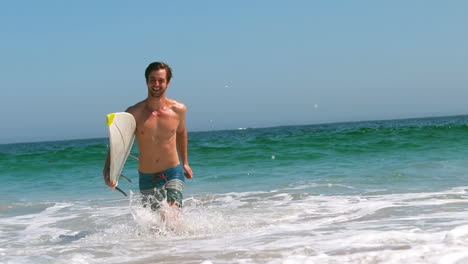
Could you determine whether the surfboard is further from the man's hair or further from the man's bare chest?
the man's hair

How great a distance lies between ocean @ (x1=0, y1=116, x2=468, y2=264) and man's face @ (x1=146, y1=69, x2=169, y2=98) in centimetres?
111

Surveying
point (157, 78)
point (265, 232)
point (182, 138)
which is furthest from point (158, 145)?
point (265, 232)

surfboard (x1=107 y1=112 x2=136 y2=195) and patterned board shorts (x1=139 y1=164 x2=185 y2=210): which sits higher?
surfboard (x1=107 y1=112 x2=136 y2=195)

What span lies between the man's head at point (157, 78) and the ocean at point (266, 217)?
3.71 ft

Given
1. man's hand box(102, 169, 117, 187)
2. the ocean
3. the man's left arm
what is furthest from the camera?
the man's left arm

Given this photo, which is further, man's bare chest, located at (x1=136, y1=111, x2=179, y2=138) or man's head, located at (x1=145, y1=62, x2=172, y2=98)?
man's bare chest, located at (x1=136, y1=111, x2=179, y2=138)

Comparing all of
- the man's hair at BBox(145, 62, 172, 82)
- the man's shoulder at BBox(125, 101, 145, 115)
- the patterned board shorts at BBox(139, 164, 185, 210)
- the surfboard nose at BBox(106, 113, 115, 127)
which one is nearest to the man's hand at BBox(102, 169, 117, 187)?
the patterned board shorts at BBox(139, 164, 185, 210)

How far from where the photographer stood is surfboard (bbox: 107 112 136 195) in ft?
16.4

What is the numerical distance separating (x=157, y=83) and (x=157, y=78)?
49 millimetres

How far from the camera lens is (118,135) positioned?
508 cm

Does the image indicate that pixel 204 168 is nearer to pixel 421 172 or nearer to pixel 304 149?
pixel 304 149

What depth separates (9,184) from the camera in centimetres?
1296

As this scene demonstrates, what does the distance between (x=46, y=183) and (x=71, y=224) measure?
640cm

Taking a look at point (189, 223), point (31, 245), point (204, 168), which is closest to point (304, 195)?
point (189, 223)
